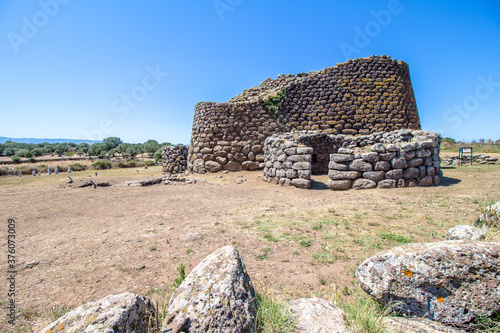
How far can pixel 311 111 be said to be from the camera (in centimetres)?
1468

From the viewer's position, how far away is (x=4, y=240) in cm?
465

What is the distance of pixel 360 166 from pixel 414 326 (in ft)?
23.6

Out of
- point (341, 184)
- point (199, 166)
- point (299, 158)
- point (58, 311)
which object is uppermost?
point (299, 158)

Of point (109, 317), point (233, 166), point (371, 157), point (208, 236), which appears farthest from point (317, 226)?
point (233, 166)

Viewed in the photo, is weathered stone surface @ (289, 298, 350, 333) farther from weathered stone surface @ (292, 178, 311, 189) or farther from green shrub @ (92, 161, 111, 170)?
green shrub @ (92, 161, 111, 170)

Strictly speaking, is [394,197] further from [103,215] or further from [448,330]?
[103,215]

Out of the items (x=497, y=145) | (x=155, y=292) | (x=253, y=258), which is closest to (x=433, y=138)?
(x=253, y=258)

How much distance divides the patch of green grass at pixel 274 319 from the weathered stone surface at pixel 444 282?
85 centimetres

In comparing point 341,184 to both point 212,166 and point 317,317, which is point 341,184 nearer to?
point 317,317

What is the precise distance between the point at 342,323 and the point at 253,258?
1806 millimetres

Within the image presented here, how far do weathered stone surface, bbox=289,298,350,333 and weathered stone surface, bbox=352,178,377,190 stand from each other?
6.98 metres

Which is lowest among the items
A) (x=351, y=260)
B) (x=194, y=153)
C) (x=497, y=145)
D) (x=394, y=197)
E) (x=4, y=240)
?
(x=4, y=240)

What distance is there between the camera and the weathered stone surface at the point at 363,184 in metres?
8.16

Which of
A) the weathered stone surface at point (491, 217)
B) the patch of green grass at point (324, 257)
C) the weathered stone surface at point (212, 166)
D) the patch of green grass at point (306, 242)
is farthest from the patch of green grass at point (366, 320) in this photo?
the weathered stone surface at point (212, 166)
